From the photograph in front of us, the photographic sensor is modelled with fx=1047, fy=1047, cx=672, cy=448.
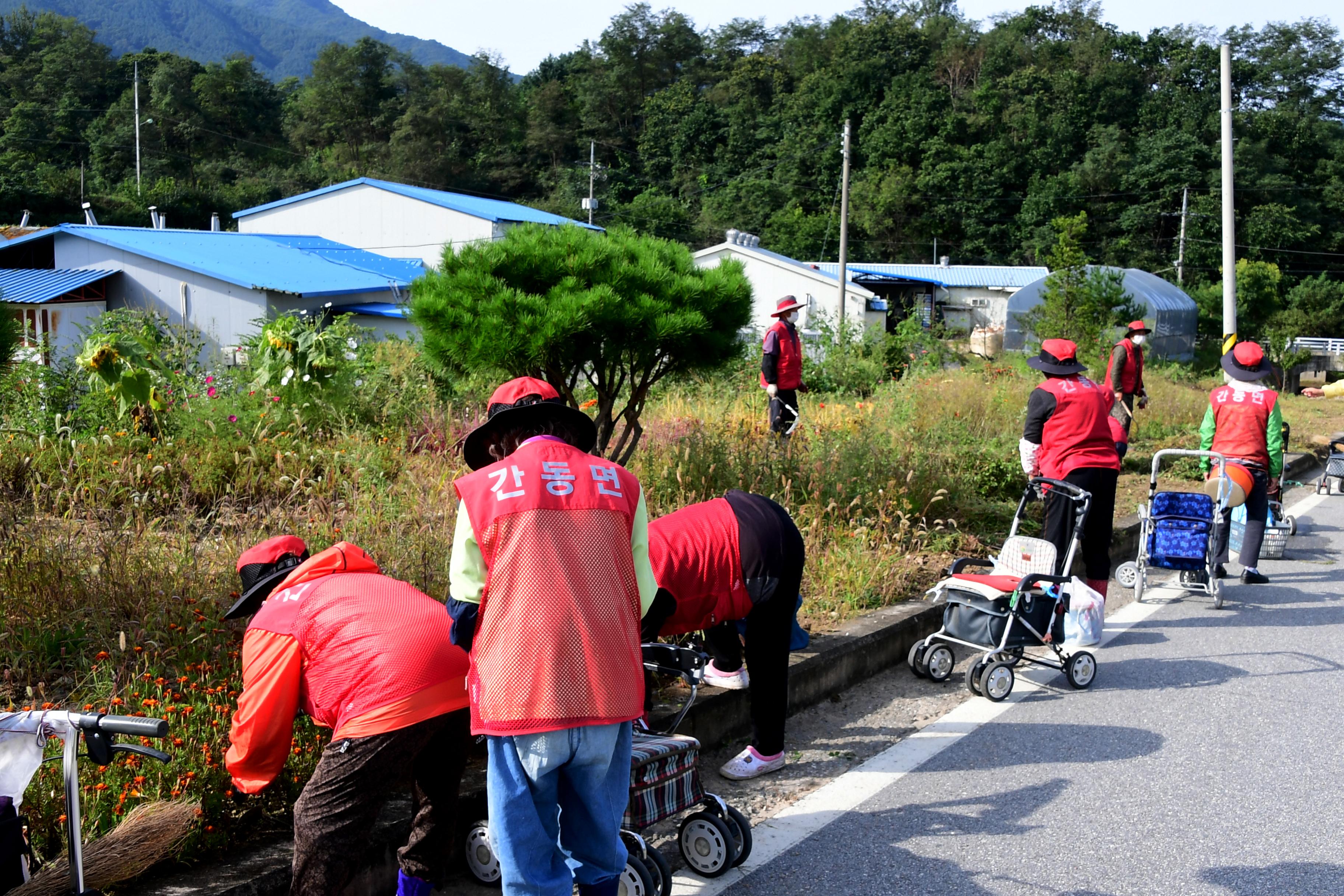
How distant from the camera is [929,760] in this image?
4.84m

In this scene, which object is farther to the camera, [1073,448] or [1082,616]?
[1073,448]

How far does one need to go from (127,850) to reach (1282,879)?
3.84 metres

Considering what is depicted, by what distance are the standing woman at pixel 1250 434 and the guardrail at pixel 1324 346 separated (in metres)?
43.8

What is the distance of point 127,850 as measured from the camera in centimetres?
296

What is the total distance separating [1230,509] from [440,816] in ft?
22.7

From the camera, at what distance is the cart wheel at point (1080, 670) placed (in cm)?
584

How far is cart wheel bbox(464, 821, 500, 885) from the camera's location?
3.62m

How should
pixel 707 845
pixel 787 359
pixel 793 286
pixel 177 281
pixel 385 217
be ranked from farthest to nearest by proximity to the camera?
1. pixel 385 217
2. pixel 793 286
3. pixel 177 281
4. pixel 787 359
5. pixel 707 845

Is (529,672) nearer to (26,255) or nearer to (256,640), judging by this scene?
(256,640)

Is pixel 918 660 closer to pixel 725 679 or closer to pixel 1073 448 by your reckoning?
pixel 725 679

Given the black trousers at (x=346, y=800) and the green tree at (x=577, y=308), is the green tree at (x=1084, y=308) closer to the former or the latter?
the green tree at (x=577, y=308)

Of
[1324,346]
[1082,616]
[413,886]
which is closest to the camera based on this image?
[413,886]

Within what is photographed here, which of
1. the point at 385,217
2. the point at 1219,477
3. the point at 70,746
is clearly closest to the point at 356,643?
the point at 70,746

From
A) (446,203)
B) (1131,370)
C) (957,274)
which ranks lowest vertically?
(1131,370)
